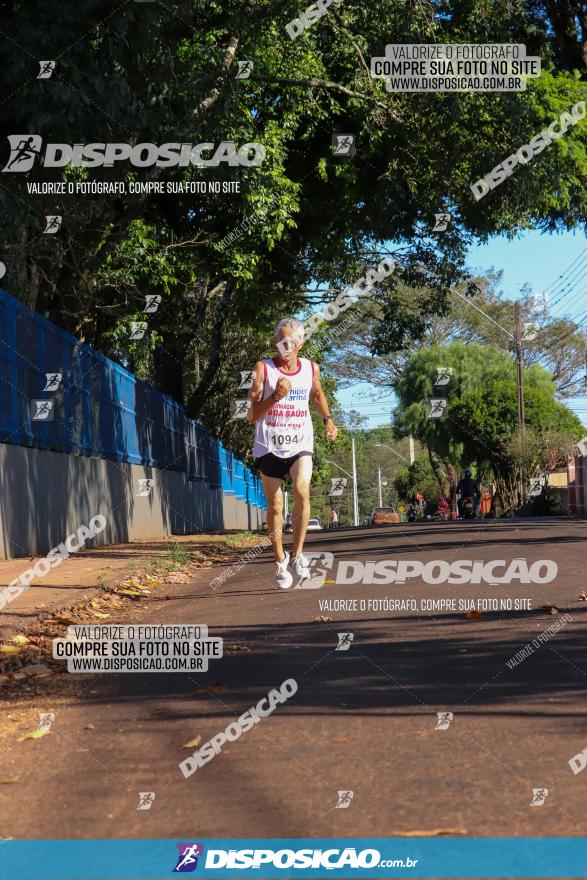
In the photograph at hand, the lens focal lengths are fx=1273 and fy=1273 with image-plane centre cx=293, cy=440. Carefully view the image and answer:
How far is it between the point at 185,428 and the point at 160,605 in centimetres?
2217

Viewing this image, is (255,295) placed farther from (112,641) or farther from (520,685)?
(520,685)

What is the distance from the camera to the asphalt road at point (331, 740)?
3.58 m

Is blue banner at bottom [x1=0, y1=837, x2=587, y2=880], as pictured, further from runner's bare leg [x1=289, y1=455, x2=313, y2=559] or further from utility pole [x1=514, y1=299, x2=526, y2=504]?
utility pole [x1=514, y1=299, x2=526, y2=504]

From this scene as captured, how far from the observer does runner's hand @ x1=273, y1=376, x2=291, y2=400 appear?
9.02m

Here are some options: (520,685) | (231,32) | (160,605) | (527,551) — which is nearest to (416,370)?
(231,32)

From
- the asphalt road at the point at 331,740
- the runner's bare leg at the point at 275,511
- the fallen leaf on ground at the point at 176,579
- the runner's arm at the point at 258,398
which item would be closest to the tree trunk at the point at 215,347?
the fallen leaf on ground at the point at 176,579

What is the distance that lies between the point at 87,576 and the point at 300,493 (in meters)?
2.21

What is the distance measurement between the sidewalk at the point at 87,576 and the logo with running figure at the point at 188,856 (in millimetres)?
3803

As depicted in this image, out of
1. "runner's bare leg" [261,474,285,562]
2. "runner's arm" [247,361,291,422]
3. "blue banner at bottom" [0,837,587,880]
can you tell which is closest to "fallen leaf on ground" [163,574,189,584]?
"runner's bare leg" [261,474,285,562]

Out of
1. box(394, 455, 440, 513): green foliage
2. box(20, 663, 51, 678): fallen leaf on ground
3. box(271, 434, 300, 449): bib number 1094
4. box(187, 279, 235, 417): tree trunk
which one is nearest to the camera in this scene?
box(20, 663, 51, 678): fallen leaf on ground

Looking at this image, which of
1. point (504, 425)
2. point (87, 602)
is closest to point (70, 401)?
point (87, 602)

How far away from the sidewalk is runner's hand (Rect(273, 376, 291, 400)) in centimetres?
198

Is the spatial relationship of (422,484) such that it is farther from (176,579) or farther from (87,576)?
(87,576)

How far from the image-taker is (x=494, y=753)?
421 cm
